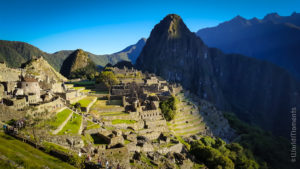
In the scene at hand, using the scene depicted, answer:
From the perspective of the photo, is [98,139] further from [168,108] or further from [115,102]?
[168,108]

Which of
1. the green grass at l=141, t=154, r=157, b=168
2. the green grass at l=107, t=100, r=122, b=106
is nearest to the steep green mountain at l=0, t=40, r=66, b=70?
the green grass at l=107, t=100, r=122, b=106

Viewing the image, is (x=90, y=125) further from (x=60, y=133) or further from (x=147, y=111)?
(x=147, y=111)

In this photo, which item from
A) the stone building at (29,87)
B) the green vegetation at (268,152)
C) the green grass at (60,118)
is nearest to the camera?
the green grass at (60,118)

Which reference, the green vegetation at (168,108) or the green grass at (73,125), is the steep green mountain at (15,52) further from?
the green grass at (73,125)

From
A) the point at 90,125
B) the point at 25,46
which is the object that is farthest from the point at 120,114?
the point at 25,46

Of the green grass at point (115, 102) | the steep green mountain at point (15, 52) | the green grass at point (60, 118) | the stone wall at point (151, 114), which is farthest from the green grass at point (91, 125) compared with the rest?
the steep green mountain at point (15, 52)

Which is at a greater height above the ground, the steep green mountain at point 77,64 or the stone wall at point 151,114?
the steep green mountain at point 77,64
